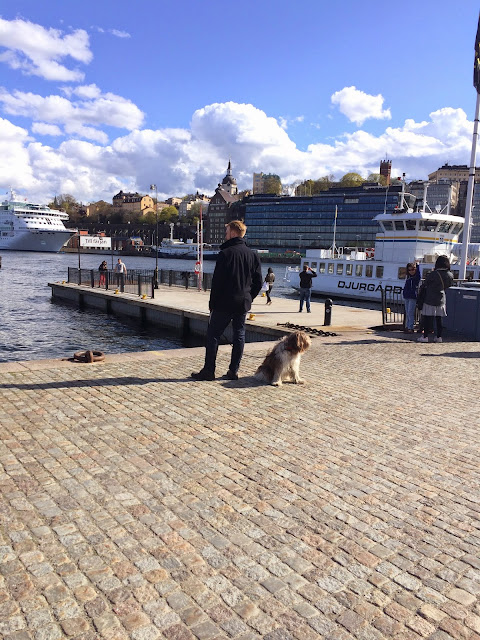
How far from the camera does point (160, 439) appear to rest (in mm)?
4898

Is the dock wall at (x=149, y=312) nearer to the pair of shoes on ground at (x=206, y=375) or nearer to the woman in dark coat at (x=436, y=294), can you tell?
the woman in dark coat at (x=436, y=294)

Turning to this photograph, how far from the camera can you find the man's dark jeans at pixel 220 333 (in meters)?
7.12

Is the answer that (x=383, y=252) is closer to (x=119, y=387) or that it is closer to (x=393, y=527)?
(x=119, y=387)

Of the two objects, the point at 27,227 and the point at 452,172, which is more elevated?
the point at 452,172

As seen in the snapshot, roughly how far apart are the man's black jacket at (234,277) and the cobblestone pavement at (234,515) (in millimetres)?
1246

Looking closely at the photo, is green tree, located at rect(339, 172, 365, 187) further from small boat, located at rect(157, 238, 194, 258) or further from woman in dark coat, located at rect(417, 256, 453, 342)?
woman in dark coat, located at rect(417, 256, 453, 342)

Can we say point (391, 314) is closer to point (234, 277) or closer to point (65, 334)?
point (65, 334)

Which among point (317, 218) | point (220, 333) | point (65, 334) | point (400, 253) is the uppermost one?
point (317, 218)

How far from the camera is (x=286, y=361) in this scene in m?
7.23

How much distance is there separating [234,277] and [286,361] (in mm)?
1411

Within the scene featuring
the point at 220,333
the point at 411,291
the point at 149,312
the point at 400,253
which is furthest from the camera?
the point at 400,253

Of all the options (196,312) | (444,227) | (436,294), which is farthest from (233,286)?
(444,227)

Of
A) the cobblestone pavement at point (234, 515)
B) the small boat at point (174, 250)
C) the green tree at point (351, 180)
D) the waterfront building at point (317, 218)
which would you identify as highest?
the green tree at point (351, 180)

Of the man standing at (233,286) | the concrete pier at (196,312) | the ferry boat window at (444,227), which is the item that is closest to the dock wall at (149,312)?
the concrete pier at (196,312)
